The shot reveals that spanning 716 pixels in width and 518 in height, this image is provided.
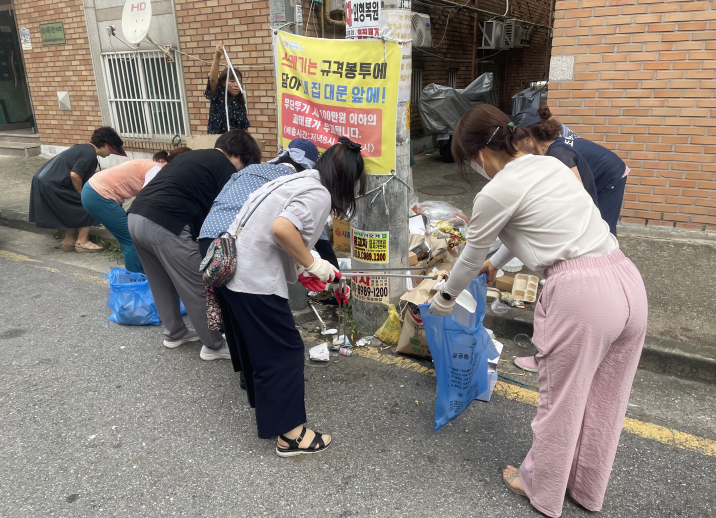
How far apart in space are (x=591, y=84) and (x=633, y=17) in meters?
0.67

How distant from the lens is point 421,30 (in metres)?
9.45

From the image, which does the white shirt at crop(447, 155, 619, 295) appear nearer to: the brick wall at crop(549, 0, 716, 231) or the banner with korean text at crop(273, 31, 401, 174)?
the banner with korean text at crop(273, 31, 401, 174)

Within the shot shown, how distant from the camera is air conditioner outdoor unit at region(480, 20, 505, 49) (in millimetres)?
12039

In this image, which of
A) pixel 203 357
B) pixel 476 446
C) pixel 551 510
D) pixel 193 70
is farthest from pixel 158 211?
pixel 193 70

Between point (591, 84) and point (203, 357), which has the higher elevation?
point (591, 84)

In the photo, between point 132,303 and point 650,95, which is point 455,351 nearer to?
point 132,303

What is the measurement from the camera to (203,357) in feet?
11.9

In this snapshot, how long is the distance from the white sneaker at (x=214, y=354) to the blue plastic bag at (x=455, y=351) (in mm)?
1612

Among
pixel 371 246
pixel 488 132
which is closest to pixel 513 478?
pixel 488 132

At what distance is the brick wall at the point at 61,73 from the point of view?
873cm

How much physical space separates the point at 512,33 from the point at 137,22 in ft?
30.8

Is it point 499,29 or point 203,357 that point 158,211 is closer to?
point 203,357

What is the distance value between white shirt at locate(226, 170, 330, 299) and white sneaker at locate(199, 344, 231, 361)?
4.23 ft

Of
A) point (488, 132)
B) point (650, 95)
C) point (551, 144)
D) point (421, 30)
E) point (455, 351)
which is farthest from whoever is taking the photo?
point (421, 30)
